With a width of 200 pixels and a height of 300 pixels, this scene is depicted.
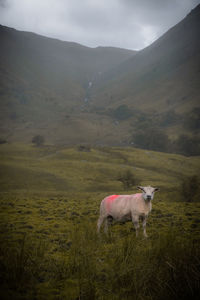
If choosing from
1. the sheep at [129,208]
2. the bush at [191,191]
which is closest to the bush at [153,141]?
the bush at [191,191]

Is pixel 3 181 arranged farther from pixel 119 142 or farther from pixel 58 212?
pixel 119 142

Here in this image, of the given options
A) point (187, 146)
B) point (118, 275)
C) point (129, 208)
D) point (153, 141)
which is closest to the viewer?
point (118, 275)

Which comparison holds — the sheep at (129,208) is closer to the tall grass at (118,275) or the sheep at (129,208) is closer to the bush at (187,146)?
the tall grass at (118,275)

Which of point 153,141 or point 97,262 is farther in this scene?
point 153,141

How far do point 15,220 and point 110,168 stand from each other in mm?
52104

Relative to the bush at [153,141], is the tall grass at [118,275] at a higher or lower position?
lower

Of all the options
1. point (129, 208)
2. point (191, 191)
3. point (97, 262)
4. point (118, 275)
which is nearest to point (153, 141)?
point (191, 191)

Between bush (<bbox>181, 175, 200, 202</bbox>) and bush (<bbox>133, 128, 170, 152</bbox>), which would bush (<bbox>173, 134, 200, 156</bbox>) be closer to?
bush (<bbox>133, 128, 170, 152</bbox>)

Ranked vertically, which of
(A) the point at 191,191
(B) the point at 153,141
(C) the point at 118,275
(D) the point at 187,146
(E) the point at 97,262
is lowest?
(A) the point at 191,191

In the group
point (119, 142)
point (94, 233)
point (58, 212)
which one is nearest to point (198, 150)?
point (119, 142)

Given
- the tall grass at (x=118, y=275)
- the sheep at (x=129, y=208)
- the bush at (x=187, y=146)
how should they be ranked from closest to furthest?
the tall grass at (x=118, y=275) < the sheep at (x=129, y=208) < the bush at (x=187, y=146)

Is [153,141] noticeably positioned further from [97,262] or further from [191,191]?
[97,262]

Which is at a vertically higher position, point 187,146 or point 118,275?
point 187,146

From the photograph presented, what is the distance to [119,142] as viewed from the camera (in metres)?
154
